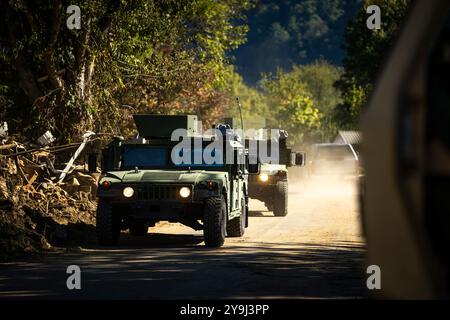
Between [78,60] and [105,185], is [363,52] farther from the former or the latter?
[105,185]

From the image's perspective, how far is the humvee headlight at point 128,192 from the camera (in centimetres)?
1518

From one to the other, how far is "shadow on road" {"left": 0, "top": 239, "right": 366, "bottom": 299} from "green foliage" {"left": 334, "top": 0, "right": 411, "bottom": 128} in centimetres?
4824

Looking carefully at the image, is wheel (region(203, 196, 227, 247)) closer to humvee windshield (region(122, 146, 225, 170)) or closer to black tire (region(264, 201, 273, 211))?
humvee windshield (region(122, 146, 225, 170))

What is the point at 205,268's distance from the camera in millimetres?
12203

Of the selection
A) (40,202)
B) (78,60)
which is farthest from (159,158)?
(78,60)

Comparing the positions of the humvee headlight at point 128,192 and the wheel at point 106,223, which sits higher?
the humvee headlight at point 128,192

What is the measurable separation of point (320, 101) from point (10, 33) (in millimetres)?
135836

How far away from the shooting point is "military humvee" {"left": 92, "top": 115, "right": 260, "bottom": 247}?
15078 millimetres

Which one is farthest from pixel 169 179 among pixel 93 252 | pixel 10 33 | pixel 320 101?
pixel 320 101

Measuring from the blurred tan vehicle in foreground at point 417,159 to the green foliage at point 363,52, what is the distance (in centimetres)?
5839

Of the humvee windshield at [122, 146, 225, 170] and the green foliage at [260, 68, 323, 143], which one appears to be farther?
the green foliage at [260, 68, 323, 143]

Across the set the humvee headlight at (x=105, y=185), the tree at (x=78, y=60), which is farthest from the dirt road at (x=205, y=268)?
the tree at (x=78, y=60)

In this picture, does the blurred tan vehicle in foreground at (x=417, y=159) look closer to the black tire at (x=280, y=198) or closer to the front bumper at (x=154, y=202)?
the front bumper at (x=154, y=202)

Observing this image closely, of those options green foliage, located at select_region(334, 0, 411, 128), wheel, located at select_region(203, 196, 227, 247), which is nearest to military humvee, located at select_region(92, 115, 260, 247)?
wheel, located at select_region(203, 196, 227, 247)
